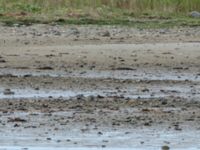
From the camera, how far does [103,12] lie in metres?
25.7

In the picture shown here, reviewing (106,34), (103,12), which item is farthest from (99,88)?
(103,12)

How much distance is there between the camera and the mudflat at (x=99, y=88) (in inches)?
416

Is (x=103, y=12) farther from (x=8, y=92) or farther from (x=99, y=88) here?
(x=8, y=92)

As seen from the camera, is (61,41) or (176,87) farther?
(61,41)

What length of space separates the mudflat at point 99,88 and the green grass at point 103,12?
1.54 meters

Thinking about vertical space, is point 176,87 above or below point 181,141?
above

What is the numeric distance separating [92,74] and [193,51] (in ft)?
11.2

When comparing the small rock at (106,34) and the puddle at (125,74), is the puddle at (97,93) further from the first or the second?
the small rock at (106,34)

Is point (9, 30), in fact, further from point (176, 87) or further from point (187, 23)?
point (176, 87)

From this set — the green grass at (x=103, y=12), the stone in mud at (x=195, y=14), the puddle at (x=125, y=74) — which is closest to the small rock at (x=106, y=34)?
the green grass at (x=103, y=12)

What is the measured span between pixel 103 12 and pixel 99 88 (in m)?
11.7

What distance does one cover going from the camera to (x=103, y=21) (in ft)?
79.9

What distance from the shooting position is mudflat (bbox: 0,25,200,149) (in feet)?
34.6

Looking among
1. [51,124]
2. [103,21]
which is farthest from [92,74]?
[103,21]
